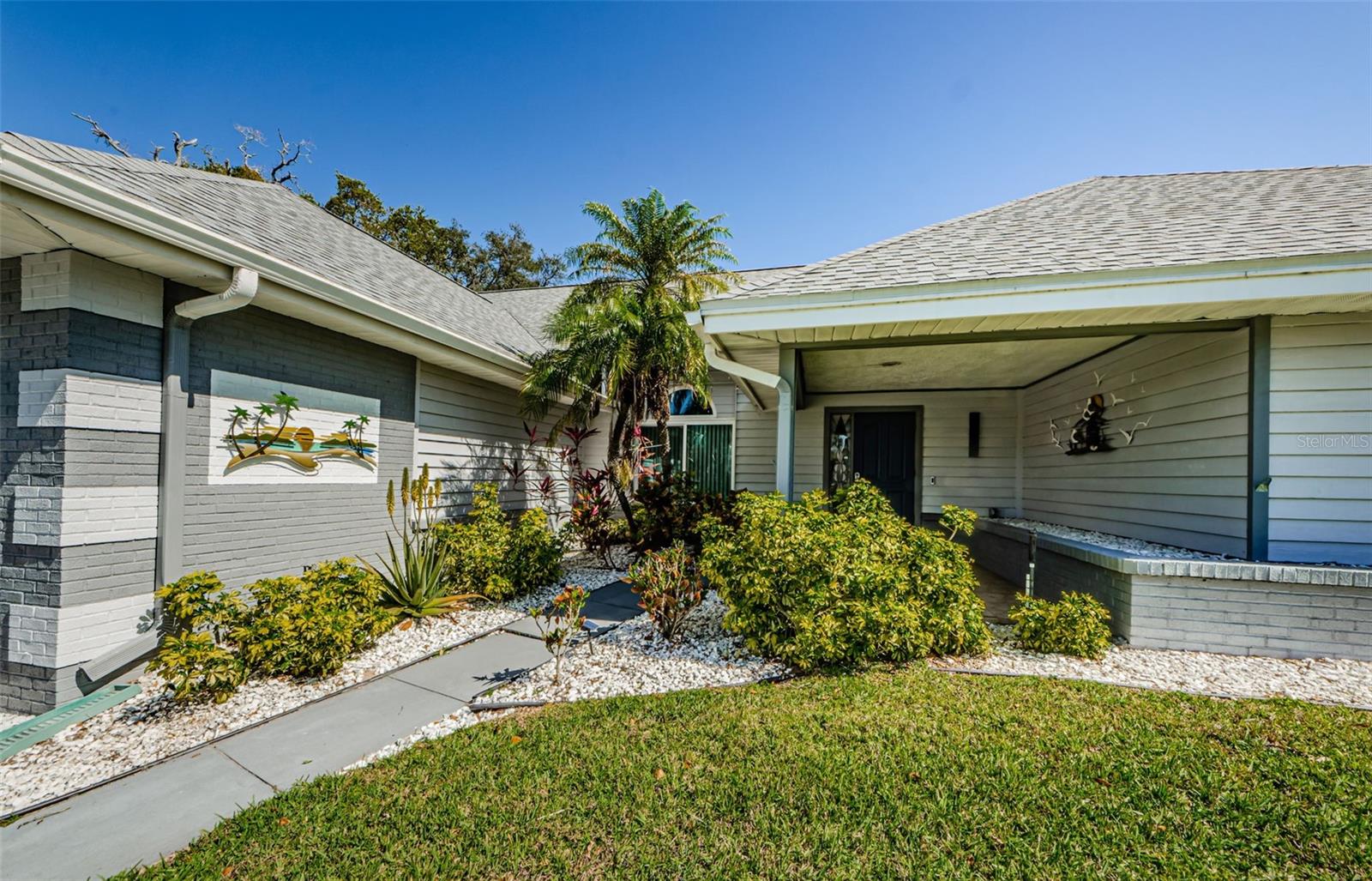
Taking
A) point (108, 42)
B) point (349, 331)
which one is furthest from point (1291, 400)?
point (108, 42)

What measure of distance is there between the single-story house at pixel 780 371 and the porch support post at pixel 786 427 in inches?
1.1

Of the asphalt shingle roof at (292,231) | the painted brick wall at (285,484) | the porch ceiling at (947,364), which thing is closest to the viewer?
the asphalt shingle roof at (292,231)

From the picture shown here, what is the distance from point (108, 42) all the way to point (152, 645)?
8.54 m

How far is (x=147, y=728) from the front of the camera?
295 centimetres

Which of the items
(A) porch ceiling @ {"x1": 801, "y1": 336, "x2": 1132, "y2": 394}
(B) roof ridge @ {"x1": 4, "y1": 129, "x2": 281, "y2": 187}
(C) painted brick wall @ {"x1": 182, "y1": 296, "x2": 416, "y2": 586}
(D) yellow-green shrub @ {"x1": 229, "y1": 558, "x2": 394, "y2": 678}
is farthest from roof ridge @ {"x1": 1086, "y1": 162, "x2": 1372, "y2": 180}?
(B) roof ridge @ {"x1": 4, "y1": 129, "x2": 281, "y2": 187}

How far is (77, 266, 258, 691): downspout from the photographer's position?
3557 millimetres

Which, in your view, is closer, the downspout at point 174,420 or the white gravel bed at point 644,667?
the white gravel bed at point 644,667

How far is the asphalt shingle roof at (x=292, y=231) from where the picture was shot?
3443 mm

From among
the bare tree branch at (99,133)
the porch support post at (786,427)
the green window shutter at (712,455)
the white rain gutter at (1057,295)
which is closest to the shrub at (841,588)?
the porch support post at (786,427)

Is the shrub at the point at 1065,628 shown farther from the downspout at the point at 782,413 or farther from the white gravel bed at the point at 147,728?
the white gravel bed at the point at 147,728

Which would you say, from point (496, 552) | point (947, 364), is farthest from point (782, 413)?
point (496, 552)

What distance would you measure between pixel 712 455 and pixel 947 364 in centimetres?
397

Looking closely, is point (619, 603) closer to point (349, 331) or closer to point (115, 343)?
point (349, 331)

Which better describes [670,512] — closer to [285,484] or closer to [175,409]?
[285,484]
